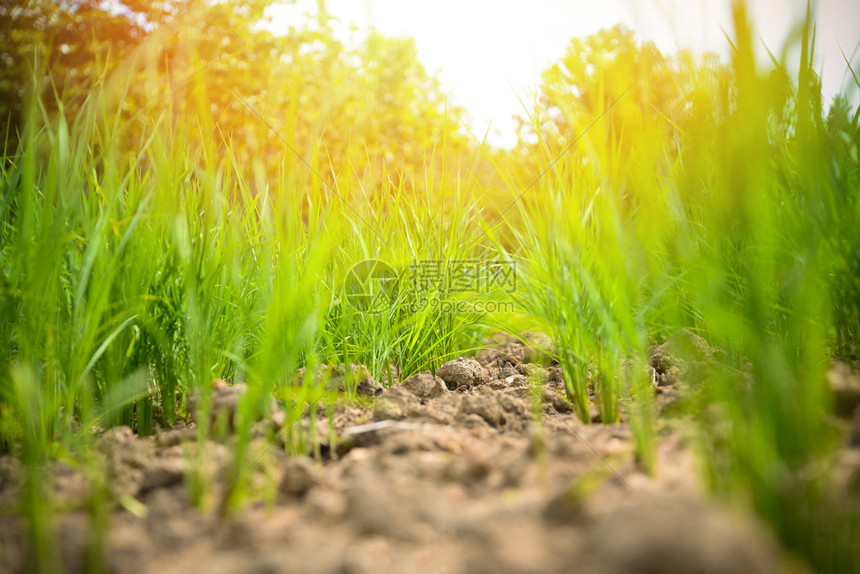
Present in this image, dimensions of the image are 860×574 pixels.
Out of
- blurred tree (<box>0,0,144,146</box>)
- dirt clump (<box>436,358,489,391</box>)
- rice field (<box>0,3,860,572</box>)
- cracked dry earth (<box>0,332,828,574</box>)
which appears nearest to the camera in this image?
cracked dry earth (<box>0,332,828,574</box>)

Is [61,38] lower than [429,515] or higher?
higher

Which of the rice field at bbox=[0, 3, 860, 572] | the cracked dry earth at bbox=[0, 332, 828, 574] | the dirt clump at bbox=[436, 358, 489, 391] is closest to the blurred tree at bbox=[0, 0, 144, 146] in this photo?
the rice field at bbox=[0, 3, 860, 572]

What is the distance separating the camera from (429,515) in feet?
2.39

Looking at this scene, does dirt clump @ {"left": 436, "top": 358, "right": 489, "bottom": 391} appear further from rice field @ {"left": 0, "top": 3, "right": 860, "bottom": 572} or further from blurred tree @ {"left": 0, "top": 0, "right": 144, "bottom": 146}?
blurred tree @ {"left": 0, "top": 0, "right": 144, "bottom": 146}

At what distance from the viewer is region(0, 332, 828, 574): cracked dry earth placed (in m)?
0.57

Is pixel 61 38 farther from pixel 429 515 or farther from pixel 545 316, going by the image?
pixel 429 515

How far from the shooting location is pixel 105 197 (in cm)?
145

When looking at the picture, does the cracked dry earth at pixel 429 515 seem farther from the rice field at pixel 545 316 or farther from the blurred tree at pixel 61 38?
the blurred tree at pixel 61 38

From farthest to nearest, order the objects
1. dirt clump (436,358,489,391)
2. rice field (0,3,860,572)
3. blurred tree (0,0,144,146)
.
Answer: blurred tree (0,0,144,146), dirt clump (436,358,489,391), rice field (0,3,860,572)

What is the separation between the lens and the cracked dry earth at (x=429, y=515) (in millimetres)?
566

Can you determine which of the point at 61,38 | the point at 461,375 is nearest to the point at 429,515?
the point at 461,375

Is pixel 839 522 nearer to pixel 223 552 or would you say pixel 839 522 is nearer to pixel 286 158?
pixel 223 552

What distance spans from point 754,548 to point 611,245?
741 millimetres

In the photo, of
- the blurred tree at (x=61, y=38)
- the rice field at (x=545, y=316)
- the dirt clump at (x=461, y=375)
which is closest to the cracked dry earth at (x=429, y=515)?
the rice field at (x=545, y=316)
